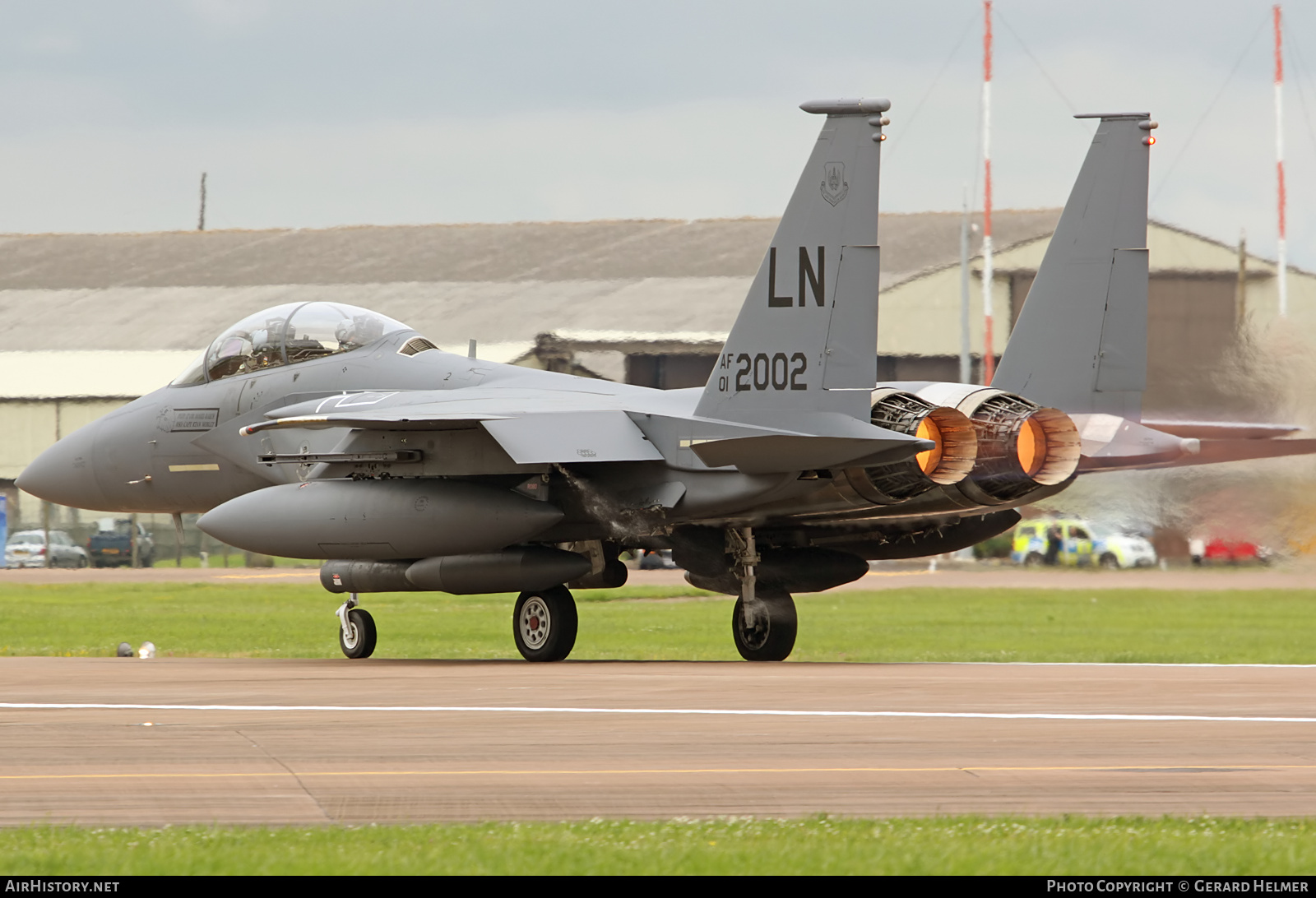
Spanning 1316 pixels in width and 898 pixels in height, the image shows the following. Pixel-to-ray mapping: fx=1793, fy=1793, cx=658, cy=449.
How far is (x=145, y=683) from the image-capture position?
15.2 meters

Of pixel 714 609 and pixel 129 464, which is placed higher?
pixel 129 464

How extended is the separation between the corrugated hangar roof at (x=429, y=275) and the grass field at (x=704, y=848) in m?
40.2

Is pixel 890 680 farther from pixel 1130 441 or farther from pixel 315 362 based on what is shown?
pixel 315 362

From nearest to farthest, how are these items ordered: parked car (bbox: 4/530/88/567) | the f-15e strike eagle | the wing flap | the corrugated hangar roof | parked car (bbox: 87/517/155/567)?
the f-15e strike eagle → the wing flap → parked car (bbox: 4/530/88/567) → parked car (bbox: 87/517/155/567) → the corrugated hangar roof

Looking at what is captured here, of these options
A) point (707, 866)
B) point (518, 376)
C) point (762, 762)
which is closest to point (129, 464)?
point (518, 376)

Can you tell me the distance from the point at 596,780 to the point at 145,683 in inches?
292

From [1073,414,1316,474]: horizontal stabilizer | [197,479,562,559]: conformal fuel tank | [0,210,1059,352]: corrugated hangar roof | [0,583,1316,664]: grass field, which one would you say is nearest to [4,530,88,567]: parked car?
[0,210,1059,352]: corrugated hangar roof

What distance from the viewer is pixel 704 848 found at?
705 cm

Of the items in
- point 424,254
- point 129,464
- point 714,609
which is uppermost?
point 424,254

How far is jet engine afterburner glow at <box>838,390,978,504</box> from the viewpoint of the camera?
1620 cm

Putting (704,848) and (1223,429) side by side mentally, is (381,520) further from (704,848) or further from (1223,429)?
A: (704,848)

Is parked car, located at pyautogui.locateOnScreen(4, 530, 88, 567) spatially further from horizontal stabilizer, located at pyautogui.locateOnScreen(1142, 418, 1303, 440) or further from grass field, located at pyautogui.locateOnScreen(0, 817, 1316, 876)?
grass field, located at pyautogui.locateOnScreen(0, 817, 1316, 876)

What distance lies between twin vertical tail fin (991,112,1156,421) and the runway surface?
10.2 feet

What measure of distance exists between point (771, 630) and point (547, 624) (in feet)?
7.65
